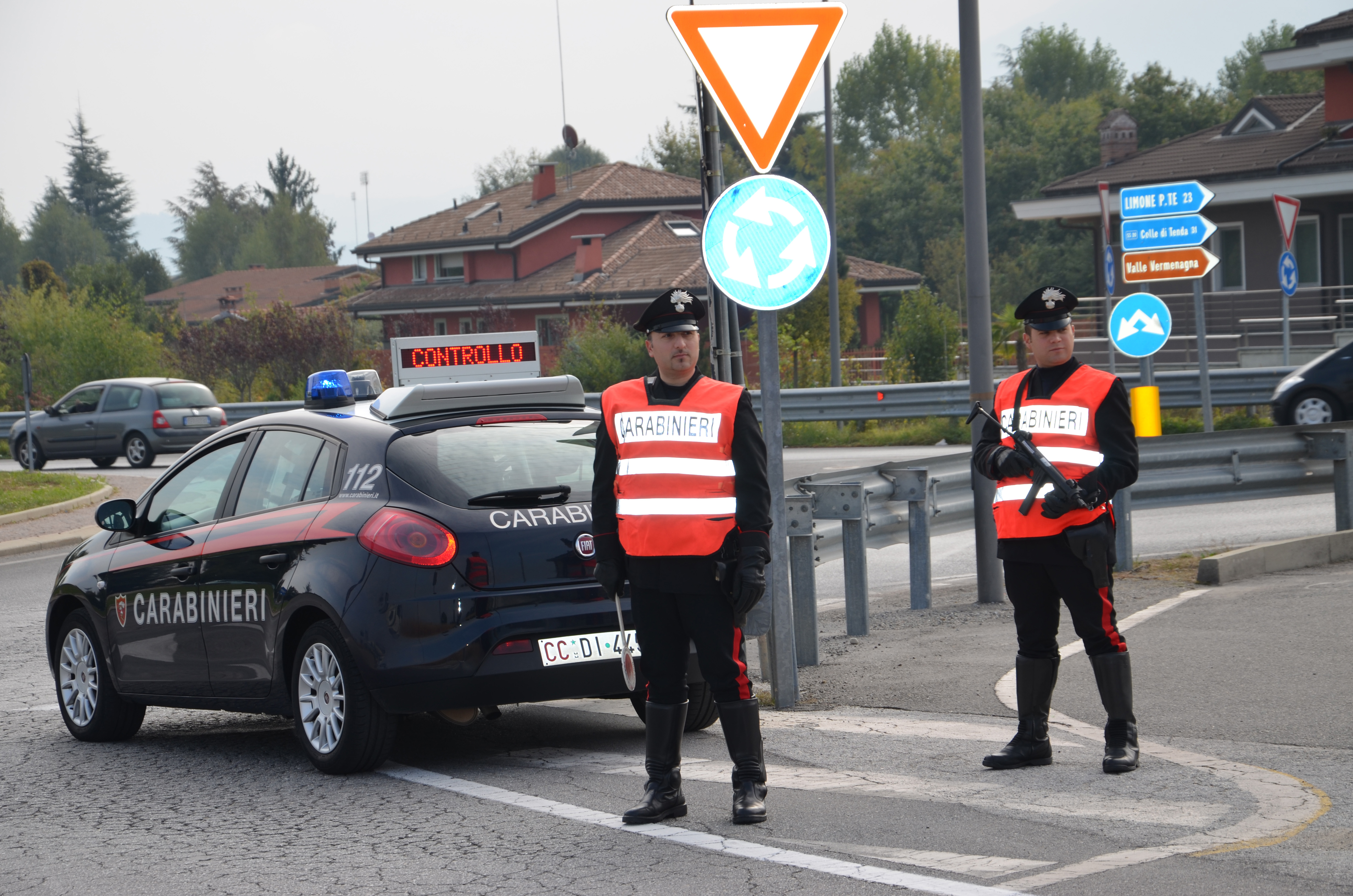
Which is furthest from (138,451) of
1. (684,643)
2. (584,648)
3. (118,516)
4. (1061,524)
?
(1061,524)

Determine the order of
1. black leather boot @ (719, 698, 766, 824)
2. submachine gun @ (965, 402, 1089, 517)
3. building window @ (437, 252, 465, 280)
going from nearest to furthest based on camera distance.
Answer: black leather boot @ (719, 698, 766, 824) < submachine gun @ (965, 402, 1089, 517) < building window @ (437, 252, 465, 280)

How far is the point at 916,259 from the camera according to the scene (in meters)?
79.9

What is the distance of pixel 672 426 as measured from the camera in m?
5.25

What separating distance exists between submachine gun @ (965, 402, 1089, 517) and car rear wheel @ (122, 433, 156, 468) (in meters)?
24.3

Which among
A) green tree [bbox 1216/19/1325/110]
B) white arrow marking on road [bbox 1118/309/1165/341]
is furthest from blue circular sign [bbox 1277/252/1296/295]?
green tree [bbox 1216/19/1325/110]

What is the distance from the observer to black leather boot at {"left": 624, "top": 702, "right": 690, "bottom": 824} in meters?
5.25

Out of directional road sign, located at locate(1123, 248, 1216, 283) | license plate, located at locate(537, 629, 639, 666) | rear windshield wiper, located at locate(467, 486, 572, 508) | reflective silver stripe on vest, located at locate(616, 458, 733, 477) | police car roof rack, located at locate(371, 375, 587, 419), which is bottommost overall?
license plate, located at locate(537, 629, 639, 666)

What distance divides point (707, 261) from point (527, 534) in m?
1.57

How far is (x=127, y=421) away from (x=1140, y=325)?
70.4ft

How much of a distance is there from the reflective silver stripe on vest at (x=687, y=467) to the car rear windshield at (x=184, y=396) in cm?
2420

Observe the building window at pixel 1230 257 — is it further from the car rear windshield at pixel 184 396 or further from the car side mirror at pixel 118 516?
the car side mirror at pixel 118 516

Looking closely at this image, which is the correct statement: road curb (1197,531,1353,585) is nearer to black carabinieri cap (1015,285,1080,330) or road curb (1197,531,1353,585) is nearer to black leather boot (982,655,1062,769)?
black leather boot (982,655,1062,769)

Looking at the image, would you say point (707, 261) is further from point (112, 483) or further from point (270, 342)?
point (270, 342)

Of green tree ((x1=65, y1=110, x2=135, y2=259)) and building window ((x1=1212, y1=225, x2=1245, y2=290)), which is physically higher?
green tree ((x1=65, y1=110, x2=135, y2=259))
